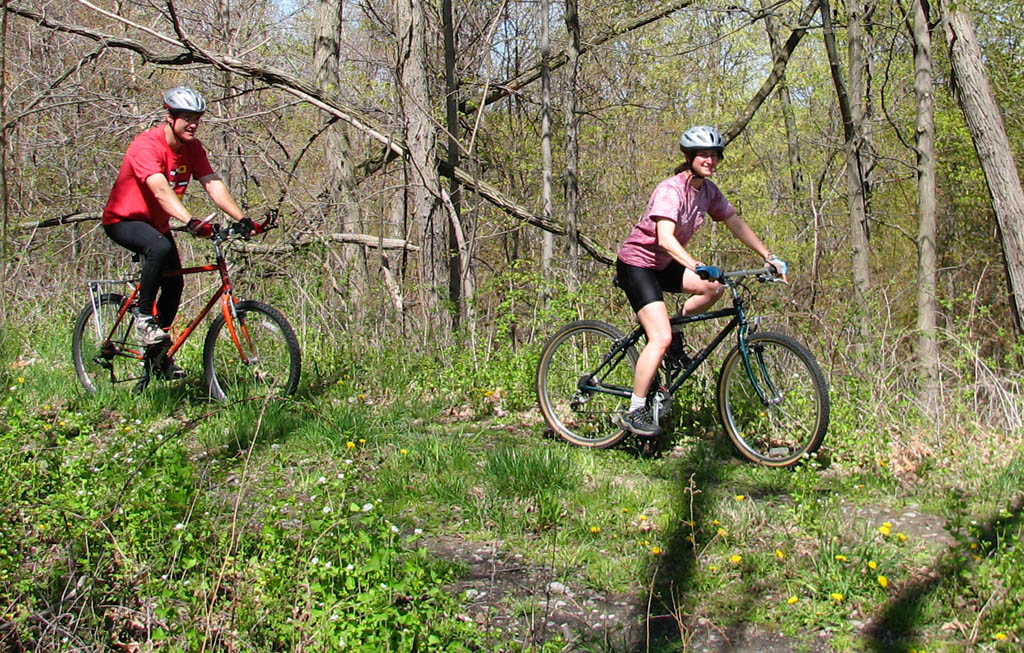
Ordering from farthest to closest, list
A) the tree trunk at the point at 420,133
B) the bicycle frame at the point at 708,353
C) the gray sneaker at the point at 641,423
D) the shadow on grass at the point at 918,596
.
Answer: the tree trunk at the point at 420,133 → the gray sneaker at the point at 641,423 → the bicycle frame at the point at 708,353 → the shadow on grass at the point at 918,596

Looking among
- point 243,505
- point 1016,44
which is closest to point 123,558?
point 243,505

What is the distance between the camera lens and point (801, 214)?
46.9 feet

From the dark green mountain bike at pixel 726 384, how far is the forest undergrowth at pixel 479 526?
0.21 metres

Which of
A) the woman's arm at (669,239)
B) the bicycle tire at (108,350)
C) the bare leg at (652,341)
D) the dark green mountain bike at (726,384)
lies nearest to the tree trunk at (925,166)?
the dark green mountain bike at (726,384)

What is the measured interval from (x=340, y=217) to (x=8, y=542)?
23.1 ft

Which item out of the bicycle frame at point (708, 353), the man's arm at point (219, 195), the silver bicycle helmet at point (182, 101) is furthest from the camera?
the man's arm at point (219, 195)

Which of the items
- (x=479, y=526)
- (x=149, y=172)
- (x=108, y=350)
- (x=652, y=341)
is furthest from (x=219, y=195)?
(x=479, y=526)

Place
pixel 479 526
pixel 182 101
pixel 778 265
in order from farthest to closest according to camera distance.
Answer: pixel 182 101 < pixel 778 265 < pixel 479 526

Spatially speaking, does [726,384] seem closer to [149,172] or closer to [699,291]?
[699,291]

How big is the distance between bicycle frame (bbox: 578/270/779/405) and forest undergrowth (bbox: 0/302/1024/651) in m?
0.43

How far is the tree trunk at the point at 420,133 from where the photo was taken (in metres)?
9.78

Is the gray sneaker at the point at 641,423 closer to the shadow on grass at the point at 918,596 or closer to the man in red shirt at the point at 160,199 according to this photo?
the shadow on grass at the point at 918,596

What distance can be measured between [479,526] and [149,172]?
3.39m

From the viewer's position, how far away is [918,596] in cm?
374
